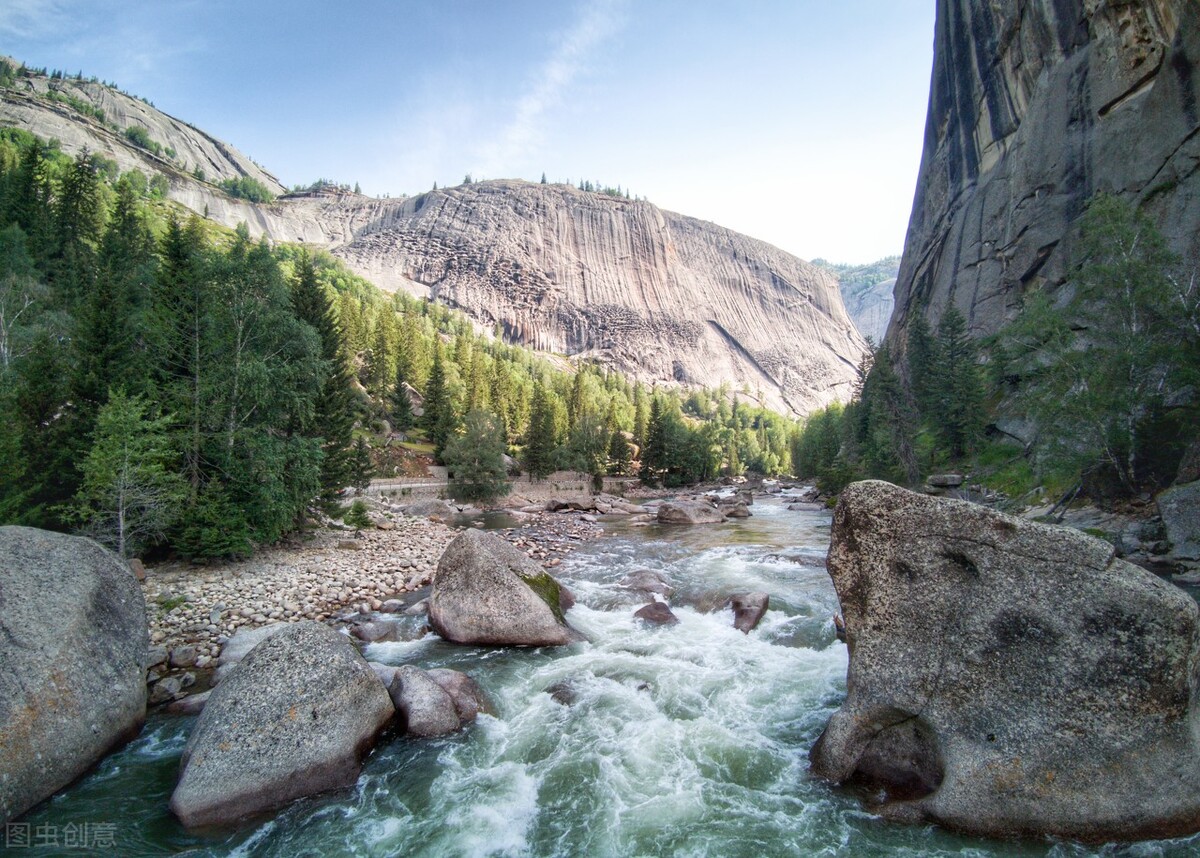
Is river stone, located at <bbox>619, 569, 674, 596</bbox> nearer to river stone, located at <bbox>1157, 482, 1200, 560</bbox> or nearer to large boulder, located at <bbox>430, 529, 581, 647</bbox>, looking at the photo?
large boulder, located at <bbox>430, 529, 581, 647</bbox>

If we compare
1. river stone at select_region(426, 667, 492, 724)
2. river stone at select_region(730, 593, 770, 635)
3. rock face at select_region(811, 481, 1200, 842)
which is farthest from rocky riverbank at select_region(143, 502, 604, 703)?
rock face at select_region(811, 481, 1200, 842)

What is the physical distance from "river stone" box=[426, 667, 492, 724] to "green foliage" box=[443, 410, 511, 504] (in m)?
39.0

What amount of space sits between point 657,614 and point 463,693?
650 cm

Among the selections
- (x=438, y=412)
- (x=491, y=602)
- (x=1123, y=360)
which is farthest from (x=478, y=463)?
(x=1123, y=360)

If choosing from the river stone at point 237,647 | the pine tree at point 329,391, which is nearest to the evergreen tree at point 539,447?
the pine tree at point 329,391

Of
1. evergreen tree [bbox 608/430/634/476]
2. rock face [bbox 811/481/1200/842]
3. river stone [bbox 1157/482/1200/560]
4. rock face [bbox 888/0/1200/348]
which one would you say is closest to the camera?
rock face [bbox 811/481/1200/842]

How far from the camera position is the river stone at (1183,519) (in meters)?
15.5

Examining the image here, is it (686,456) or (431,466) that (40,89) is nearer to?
(431,466)

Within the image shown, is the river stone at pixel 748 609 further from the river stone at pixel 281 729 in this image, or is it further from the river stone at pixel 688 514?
the river stone at pixel 688 514

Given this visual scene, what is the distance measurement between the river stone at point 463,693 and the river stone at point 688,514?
3020 cm

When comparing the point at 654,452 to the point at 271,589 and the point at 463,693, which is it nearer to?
the point at 271,589

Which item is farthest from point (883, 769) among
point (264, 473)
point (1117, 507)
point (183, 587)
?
point (1117, 507)

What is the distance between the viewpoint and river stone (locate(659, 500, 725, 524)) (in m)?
39.3

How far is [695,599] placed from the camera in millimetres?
16016
